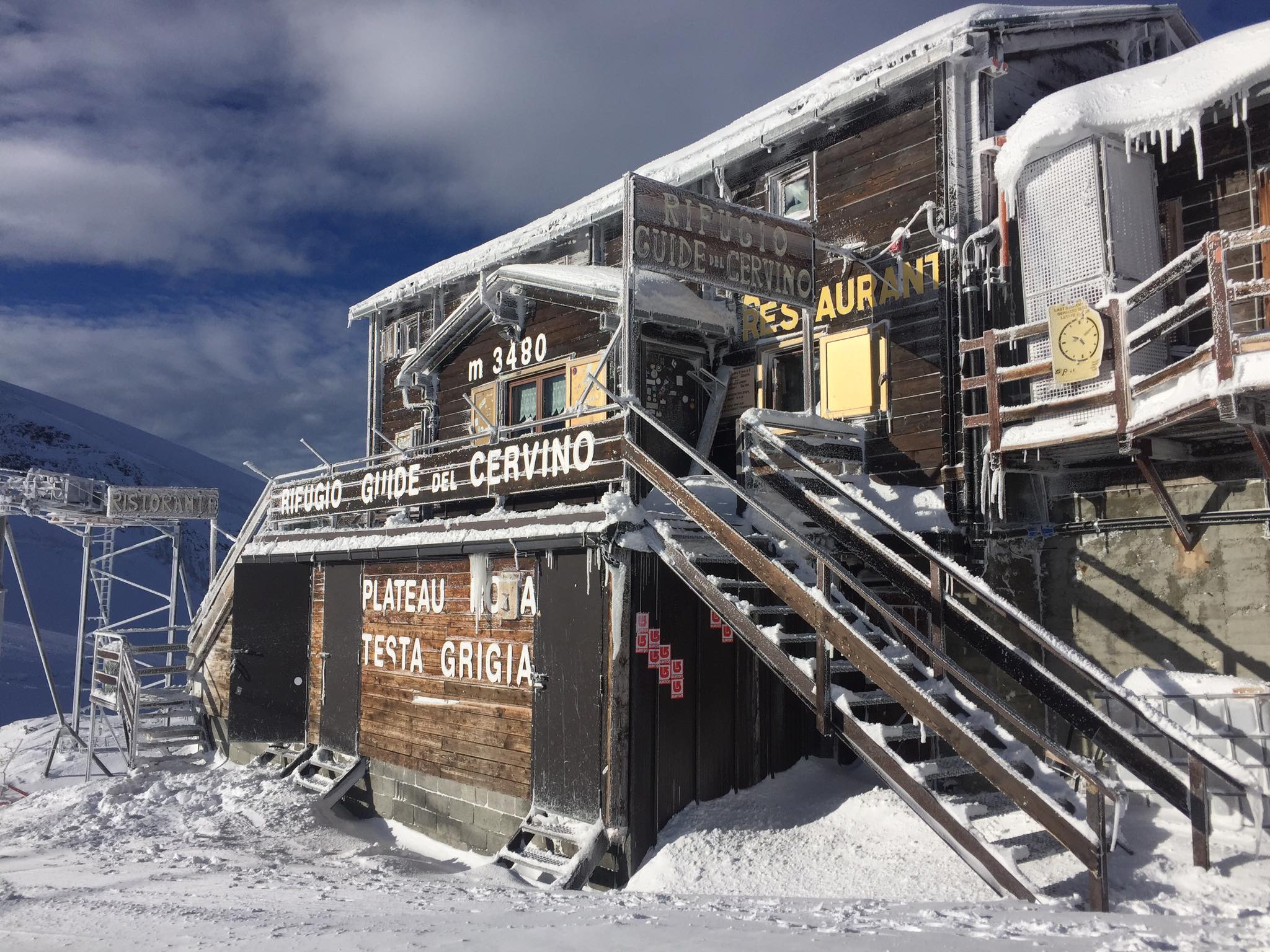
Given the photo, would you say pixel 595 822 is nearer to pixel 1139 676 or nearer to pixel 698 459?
pixel 698 459

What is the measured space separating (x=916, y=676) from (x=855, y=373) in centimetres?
522

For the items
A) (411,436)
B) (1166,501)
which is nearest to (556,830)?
(1166,501)

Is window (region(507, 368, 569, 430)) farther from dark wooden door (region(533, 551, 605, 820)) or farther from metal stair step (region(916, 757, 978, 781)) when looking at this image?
metal stair step (region(916, 757, 978, 781))

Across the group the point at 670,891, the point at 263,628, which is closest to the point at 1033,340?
the point at 670,891

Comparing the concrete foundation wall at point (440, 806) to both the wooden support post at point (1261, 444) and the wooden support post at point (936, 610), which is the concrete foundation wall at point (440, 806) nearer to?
the wooden support post at point (936, 610)

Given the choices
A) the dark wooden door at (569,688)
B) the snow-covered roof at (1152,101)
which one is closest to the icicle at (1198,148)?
the snow-covered roof at (1152,101)

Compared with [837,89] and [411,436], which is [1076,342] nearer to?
[837,89]

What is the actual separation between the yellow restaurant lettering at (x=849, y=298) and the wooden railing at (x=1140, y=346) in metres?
1.35

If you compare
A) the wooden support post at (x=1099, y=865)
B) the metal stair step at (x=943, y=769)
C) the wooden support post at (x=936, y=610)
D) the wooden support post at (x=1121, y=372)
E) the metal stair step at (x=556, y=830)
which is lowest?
the metal stair step at (x=556, y=830)

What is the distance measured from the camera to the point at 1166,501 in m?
9.34

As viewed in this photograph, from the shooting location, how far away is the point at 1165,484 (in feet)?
32.2

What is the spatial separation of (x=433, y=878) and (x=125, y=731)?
34.1 ft

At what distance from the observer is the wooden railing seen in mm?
7375

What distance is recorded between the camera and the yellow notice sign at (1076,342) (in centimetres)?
935
